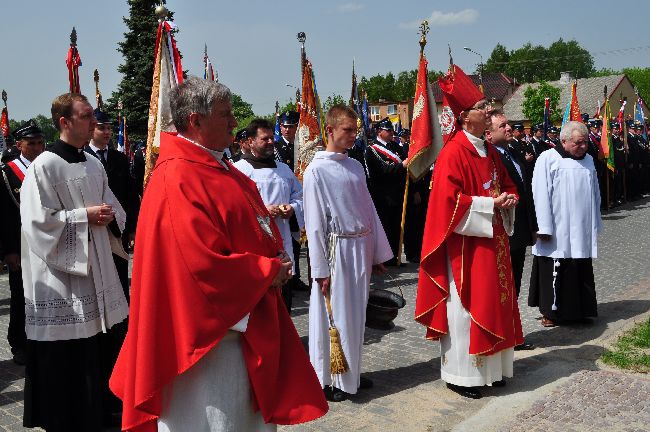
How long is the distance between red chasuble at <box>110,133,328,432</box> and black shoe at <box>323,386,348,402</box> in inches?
93.7

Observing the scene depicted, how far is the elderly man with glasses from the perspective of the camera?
718 centimetres

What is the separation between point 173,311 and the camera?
271 cm

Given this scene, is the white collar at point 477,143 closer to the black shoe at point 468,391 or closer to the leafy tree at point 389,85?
the black shoe at point 468,391

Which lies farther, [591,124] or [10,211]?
[591,124]

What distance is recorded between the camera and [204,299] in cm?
268

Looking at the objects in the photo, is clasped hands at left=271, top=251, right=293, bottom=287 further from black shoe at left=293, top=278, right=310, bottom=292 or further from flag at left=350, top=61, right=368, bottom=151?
flag at left=350, top=61, right=368, bottom=151

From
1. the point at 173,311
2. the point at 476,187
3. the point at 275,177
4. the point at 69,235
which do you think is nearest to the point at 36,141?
the point at 275,177

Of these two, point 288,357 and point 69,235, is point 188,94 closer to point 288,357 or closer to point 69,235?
point 288,357

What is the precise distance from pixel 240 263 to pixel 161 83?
141 inches

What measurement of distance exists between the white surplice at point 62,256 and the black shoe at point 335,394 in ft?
5.71

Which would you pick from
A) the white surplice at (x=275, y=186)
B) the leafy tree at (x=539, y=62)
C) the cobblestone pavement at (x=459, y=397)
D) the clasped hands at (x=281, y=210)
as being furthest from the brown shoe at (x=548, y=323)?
the leafy tree at (x=539, y=62)

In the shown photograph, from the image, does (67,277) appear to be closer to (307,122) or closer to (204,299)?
(204,299)

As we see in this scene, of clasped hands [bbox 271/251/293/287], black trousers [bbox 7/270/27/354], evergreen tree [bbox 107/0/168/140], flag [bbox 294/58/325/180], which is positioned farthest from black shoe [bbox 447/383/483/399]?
evergreen tree [bbox 107/0/168/140]

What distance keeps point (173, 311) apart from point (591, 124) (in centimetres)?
1960
